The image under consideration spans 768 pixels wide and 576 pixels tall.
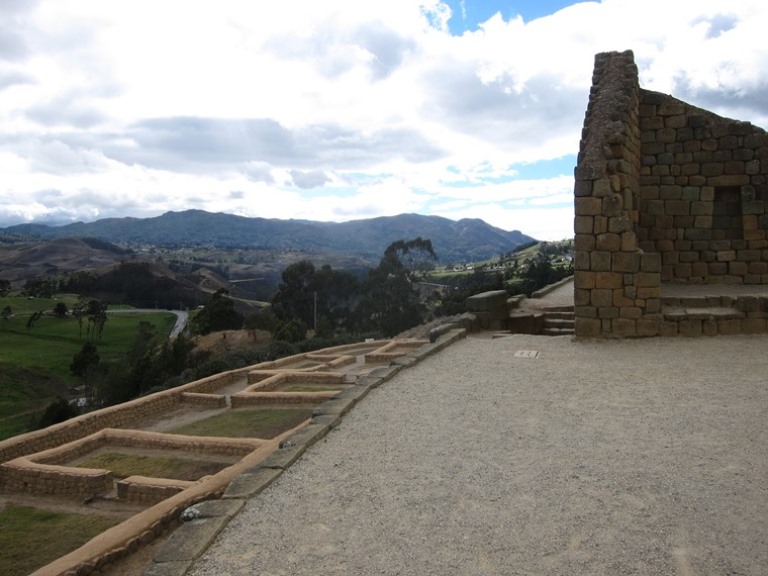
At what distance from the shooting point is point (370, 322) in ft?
150

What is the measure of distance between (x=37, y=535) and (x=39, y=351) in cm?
4128

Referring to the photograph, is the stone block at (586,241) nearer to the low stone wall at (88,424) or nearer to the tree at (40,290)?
the low stone wall at (88,424)

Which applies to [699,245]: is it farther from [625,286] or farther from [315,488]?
[315,488]

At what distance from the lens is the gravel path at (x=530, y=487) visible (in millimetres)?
3268

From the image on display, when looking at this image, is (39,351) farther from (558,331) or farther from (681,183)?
(681,183)

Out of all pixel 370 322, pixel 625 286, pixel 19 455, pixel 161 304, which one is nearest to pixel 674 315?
pixel 625 286

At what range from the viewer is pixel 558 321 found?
41.0 feet

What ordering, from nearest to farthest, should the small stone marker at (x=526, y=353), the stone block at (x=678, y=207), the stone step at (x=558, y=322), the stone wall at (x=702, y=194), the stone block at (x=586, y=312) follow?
the small stone marker at (x=526, y=353) → the stone block at (x=586, y=312) → the stone wall at (x=702, y=194) → the stone block at (x=678, y=207) → the stone step at (x=558, y=322)

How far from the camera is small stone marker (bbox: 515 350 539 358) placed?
867cm

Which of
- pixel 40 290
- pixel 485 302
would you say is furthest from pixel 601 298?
pixel 40 290

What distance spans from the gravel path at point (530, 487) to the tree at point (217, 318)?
38583 mm

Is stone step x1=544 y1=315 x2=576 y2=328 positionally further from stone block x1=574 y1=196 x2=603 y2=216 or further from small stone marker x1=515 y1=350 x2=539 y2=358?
small stone marker x1=515 y1=350 x2=539 y2=358

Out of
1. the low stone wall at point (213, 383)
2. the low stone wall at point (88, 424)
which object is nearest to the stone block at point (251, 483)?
the low stone wall at point (88, 424)

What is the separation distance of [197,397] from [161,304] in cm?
6596
